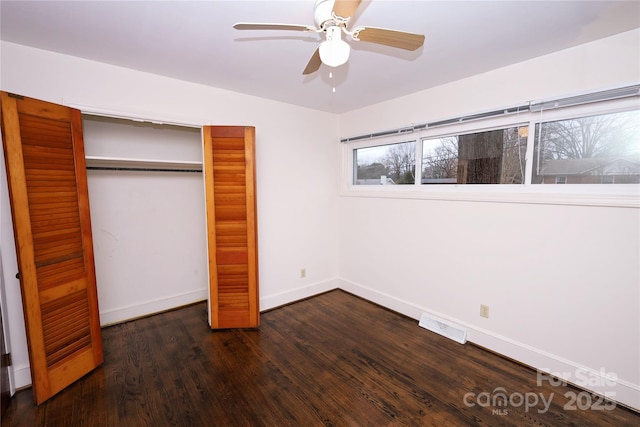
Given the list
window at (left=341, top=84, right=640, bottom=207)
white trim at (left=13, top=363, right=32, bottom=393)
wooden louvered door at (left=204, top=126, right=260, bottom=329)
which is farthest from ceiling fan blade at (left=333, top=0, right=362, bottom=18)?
white trim at (left=13, top=363, right=32, bottom=393)

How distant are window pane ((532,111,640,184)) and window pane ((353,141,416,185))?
3.80ft

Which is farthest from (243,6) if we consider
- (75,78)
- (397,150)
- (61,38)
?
(397,150)

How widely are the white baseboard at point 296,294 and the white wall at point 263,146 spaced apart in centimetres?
1

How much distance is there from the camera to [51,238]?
6.16 feet

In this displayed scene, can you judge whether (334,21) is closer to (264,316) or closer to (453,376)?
(453,376)

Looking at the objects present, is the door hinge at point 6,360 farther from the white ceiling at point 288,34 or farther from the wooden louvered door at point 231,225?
the white ceiling at point 288,34

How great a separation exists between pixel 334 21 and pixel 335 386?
2.25 meters

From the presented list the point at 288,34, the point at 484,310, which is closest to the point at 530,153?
the point at 484,310

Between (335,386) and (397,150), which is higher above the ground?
(397,150)

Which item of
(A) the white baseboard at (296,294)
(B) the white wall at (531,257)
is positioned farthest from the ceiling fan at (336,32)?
(A) the white baseboard at (296,294)

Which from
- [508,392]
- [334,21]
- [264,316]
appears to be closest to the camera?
[334,21]

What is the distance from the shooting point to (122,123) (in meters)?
2.79

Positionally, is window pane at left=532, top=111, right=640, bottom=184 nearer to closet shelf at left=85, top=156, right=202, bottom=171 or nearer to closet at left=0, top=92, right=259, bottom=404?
closet at left=0, top=92, right=259, bottom=404

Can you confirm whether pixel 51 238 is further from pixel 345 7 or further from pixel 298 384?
pixel 345 7
